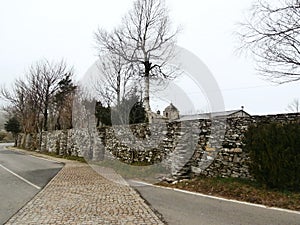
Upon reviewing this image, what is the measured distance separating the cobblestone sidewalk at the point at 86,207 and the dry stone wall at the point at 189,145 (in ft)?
8.01

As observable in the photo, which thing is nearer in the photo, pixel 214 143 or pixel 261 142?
pixel 261 142

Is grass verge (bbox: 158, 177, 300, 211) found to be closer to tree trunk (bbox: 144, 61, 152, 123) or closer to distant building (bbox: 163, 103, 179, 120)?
tree trunk (bbox: 144, 61, 152, 123)

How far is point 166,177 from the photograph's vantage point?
10.4m

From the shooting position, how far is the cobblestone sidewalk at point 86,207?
5590 mm

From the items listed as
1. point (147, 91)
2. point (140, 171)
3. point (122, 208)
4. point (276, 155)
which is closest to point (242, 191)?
point (276, 155)

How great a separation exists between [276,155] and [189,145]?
11.5ft

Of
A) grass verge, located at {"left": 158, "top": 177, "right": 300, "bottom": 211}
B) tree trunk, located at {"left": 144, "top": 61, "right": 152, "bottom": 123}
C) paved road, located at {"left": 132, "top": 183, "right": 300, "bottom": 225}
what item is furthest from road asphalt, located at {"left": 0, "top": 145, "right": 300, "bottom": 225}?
tree trunk, located at {"left": 144, "top": 61, "right": 152, "bottom": 123}

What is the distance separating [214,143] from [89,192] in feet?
13.7

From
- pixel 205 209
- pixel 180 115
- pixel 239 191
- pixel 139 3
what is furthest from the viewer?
pixel 180 115

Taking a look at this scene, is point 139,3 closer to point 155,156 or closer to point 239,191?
point 155,156

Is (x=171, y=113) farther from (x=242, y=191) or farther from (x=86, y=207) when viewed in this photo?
(x=86, y=207)

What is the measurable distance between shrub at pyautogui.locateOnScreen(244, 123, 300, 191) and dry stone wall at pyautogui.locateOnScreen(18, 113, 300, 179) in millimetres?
419

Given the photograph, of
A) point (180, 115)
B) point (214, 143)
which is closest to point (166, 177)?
point (214, 143)

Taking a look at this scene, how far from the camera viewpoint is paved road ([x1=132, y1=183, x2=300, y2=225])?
17.8ft
